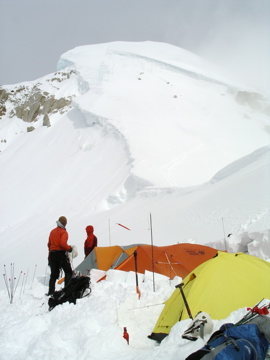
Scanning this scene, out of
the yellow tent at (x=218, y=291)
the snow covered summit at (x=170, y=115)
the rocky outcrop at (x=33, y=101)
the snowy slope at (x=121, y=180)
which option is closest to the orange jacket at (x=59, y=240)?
the snowy slope at (x=121, y=180)

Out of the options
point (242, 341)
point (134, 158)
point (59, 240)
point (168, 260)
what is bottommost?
point (134, 158)

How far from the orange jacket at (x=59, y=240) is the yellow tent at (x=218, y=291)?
101 inches

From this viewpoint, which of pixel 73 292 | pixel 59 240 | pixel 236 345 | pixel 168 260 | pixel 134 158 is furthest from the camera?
pixel 134 158

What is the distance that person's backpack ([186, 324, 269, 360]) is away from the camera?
7.97ft

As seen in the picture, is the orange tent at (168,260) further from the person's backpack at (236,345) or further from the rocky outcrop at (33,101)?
the rocky outcrop at (33,101)

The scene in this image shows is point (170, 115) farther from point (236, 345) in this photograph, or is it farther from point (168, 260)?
point (236, 345)

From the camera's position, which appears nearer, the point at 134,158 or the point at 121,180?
the point at 121,180

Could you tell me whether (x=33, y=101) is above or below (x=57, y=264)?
below

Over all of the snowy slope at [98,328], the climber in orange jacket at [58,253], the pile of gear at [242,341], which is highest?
the pile of gear at [242,341]

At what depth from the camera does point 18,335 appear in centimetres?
424

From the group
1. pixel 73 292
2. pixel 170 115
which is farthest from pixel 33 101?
pixel 73 292

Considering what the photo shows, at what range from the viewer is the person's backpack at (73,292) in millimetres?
5414

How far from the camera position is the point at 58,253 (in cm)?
649

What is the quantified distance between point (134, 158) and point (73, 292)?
18.1 metres
